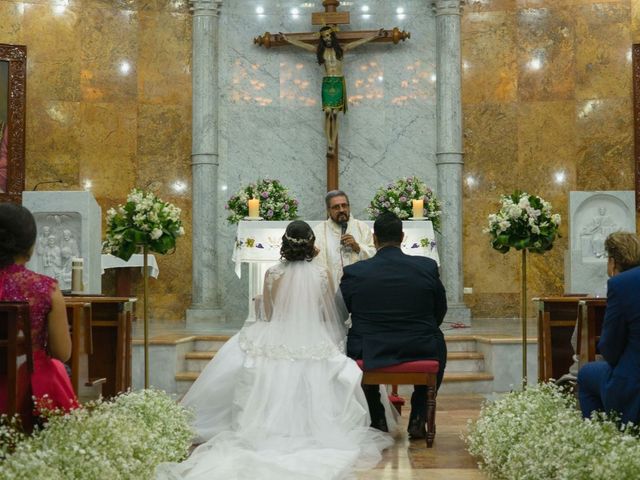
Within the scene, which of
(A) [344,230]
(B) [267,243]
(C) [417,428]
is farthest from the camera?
(B) [267,243]

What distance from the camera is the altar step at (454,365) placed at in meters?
9.36

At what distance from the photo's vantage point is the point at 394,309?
655 centimetres

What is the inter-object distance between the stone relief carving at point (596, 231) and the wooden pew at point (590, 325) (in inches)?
234

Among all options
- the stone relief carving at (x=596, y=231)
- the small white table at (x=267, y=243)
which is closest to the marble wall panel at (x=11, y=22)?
the small white table at (x=267, y=243)

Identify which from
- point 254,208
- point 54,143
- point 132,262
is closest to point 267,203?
point 254,208

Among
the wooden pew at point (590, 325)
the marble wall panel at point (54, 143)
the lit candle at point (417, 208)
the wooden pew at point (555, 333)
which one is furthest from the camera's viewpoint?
the marble wall panel at point (54, 143)

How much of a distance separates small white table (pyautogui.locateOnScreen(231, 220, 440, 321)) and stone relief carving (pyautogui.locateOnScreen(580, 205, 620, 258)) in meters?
2.12

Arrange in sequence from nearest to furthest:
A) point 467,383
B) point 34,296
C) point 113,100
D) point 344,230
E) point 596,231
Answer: point 34,296 < point 344,230 < point 467,383 < point 596,231 < point 113,100

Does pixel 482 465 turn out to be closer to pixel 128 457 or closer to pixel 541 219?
pixel 128 457

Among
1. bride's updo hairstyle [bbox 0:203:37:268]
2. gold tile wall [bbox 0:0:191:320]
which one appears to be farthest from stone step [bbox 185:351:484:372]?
bride's updo hairstyle [bbox 0:203:37:268]

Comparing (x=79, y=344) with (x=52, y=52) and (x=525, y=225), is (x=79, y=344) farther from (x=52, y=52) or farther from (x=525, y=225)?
(x=52, y=52)

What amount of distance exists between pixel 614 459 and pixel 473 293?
962 centimetres

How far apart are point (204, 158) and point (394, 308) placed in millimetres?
7467

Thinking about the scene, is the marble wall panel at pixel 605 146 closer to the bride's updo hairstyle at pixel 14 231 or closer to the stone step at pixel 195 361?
the stone step at pixel 195 361
